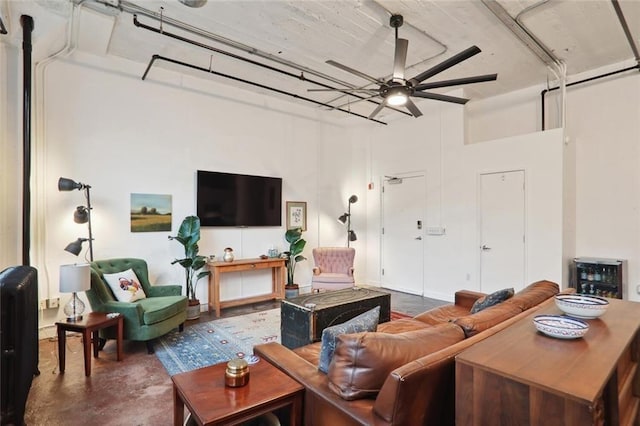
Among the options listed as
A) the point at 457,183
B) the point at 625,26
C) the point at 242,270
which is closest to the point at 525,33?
the point at 625,26

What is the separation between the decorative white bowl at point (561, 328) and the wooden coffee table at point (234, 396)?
1.18 m

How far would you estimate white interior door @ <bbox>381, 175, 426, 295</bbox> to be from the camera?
20.1 feet

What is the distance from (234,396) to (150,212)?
3.68m

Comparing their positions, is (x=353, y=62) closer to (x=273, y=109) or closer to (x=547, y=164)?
(x=273, y=109)

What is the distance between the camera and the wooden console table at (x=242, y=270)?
4750 mm

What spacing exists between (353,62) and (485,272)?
3790mm

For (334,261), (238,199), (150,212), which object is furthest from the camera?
(334,261)

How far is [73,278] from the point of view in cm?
303

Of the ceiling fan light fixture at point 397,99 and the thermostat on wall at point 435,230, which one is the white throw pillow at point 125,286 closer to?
the ceiling fan light fixture at point 397,99

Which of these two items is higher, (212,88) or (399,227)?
(212,88)

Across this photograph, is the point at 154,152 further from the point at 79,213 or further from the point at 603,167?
the point at 603,167

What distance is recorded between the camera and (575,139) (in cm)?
486

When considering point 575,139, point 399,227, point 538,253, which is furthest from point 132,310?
point 575,139

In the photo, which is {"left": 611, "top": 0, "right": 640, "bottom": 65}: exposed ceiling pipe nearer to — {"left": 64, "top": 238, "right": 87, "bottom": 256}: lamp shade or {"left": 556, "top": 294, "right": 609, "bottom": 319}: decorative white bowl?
{"left": 556, "top": 294, "right": 609, "bottom": 319}: decorative white bowl
